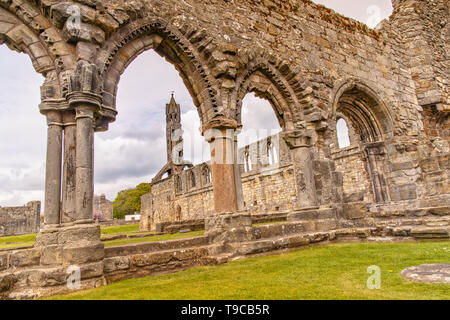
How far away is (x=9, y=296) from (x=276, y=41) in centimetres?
693

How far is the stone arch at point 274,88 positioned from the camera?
657 centimetres

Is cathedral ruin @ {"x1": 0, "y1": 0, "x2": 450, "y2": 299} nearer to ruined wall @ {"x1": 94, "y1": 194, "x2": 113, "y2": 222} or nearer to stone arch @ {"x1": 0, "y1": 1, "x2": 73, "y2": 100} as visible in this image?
stone arch @ {"x1": 0, "y1": 1, "x2": 73, "y2": 100}

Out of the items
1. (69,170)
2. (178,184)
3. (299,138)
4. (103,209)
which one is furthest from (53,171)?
(103,209)

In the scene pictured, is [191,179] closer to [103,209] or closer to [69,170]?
[103,209]

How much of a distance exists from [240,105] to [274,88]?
1.35 meters

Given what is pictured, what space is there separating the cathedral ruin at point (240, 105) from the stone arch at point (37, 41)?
2 centimetres

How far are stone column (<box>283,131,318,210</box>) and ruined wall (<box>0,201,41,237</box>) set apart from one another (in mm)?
23297

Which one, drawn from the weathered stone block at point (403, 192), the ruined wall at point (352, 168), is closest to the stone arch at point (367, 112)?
the weathered stone block at point (403, 192)

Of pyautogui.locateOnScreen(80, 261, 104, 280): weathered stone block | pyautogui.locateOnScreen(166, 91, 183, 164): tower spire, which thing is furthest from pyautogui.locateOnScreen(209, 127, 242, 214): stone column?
pyautogui.locateOnScreen(166, 91, 183, 164): tower spire

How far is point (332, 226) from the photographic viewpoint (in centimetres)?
644

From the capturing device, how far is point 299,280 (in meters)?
3.11

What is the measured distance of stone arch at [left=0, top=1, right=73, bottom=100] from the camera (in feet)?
14.4
